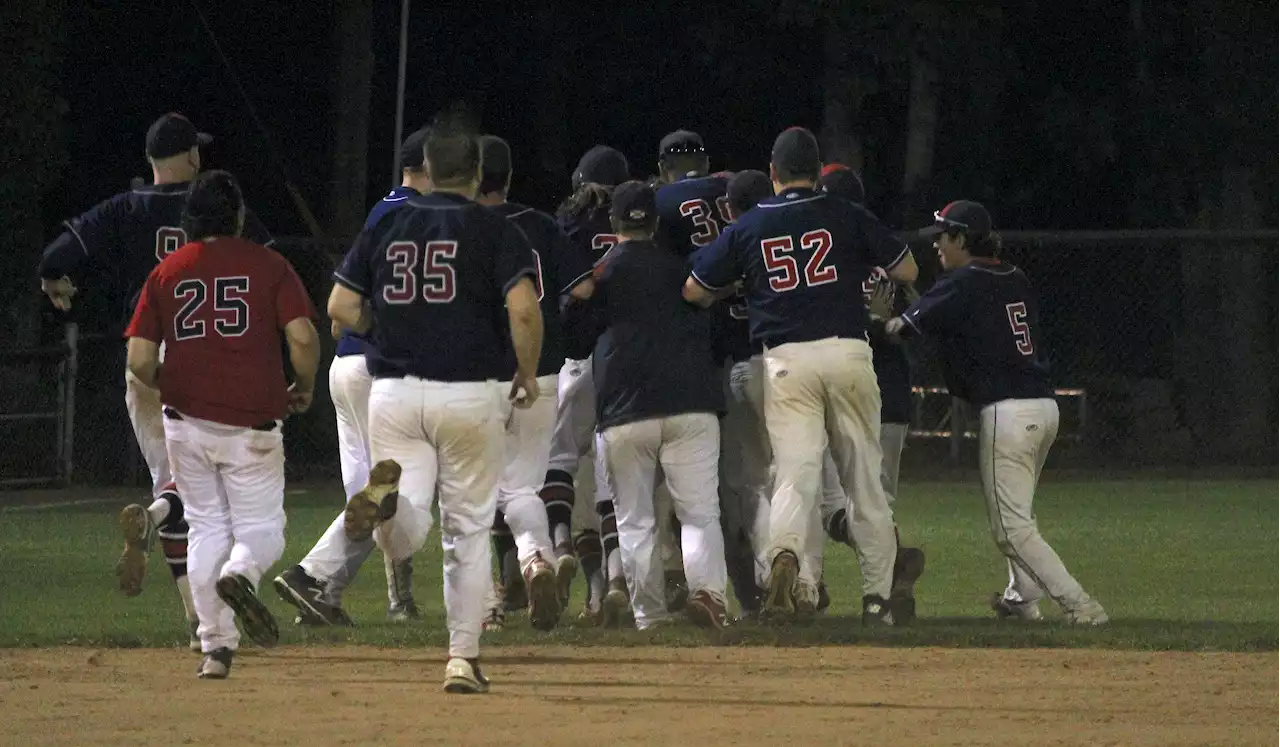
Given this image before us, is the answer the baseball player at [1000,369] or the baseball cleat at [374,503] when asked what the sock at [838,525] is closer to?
the baseball player at [1000,369]

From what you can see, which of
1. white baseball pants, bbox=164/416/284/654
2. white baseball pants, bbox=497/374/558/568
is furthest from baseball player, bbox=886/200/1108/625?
white baseball pants, bbox=164/416/284/654

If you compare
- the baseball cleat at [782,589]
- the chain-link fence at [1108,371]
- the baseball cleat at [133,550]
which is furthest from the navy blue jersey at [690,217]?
the chain-link fence at [1108,371]

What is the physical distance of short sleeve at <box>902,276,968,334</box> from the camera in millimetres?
10445

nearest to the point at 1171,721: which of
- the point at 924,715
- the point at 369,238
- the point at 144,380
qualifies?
the point at 924,715

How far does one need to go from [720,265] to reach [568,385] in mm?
1384

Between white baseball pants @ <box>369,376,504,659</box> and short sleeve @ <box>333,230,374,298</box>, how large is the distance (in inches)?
15.3

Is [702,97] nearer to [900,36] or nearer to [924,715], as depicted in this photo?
[900,36]

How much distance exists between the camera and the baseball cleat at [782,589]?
933 centimetres

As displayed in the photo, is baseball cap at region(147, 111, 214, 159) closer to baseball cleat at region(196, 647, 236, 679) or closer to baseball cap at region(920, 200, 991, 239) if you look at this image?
baseball cleat at region(196, 647, 236, 679)

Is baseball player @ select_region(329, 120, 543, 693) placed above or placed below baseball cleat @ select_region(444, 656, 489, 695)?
above

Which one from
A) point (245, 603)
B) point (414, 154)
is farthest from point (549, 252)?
point (245, 603)

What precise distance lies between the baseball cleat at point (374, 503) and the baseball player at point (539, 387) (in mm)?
1511

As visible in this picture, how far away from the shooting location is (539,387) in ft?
31.3

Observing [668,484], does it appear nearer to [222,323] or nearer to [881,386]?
[881,386]
